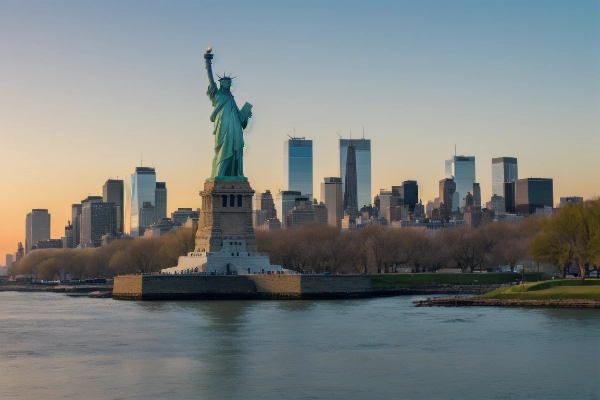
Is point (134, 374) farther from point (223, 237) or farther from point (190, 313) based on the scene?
point (223, 237)

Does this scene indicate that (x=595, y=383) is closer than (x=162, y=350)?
Yes

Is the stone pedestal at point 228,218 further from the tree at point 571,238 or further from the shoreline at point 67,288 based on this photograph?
the tree at point 571,238

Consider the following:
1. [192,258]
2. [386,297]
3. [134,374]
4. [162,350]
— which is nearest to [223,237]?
[192,258]

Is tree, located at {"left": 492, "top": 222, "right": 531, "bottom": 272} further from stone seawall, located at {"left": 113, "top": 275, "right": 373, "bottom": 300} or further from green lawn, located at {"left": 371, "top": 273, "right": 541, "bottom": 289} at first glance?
stone seawall, located at {"left": 113, "top": 275, "right": 373, "bottom": 300}

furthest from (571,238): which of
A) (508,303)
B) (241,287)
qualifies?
(241,287)

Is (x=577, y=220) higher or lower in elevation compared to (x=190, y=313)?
higher
